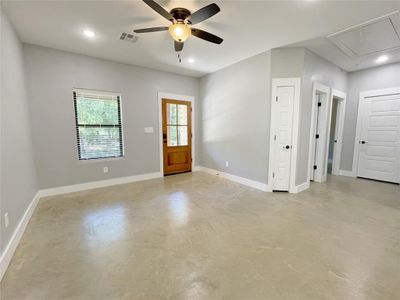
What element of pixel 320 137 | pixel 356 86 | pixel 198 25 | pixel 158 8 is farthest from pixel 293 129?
pixel 158 8

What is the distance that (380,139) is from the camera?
179 inches

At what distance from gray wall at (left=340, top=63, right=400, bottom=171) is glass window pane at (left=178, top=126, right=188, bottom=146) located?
14.3 feet

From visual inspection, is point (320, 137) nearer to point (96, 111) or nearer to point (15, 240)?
point (96, 111)

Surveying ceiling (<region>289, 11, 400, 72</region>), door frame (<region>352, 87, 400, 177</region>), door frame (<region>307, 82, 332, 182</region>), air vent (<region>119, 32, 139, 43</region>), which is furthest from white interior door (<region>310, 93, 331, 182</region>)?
air vent (<region>119, 32, 139, 43</region>)

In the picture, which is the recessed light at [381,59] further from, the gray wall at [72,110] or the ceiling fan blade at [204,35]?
the gray wall at [72,110]

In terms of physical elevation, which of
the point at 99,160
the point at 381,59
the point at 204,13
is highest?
the point at 381,59

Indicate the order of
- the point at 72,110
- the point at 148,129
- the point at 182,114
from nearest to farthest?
the point at 72,110
the point at 148,129
the point at 182,114

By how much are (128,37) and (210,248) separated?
3327 mm

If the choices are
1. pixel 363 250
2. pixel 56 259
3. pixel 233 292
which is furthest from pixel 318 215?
pixel 56 259

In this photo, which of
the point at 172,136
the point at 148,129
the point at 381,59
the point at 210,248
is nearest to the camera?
the point at 210,248

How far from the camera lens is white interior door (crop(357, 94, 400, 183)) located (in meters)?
4.33

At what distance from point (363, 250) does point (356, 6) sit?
280 cm

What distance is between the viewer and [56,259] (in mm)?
1867

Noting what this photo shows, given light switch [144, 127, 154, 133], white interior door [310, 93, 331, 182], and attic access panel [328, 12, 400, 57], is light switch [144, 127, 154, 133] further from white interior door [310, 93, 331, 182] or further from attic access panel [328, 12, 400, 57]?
attic access panel [328, 12, 400, 57]
